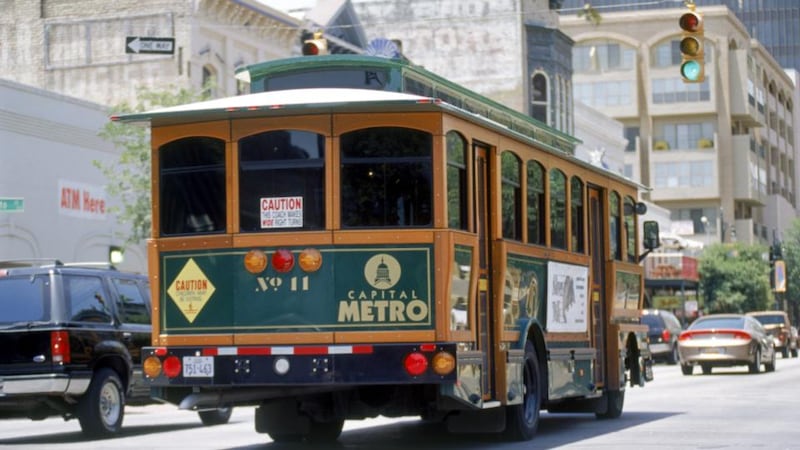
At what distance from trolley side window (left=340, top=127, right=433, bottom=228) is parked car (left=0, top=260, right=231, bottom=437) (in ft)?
16.8

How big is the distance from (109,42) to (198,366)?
3282cm

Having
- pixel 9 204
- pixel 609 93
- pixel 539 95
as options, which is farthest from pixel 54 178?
pixel 609 93

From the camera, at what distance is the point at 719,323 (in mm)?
34906

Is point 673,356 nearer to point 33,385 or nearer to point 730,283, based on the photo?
point 33,385

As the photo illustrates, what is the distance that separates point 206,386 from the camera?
13.3 m

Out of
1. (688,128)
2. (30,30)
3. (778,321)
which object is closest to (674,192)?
(688,128)

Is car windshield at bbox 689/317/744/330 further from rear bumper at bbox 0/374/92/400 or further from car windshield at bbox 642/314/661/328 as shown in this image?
rear bumper at bbox 0/374/92/400

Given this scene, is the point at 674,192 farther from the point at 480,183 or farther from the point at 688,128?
the point at 480,183

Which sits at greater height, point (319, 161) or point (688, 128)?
point (688, 128)

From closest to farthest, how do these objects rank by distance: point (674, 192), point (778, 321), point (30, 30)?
point (30, 30) < point (778, 321) < point (674, 192)

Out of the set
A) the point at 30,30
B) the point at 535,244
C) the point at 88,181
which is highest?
the point at 30,30

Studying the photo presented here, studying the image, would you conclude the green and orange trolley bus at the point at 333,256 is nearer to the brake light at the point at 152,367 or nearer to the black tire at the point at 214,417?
the brake light at the point at 152,367

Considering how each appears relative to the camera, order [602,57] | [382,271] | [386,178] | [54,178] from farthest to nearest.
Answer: [602,57] → [54,178] → [386,178] → [382,271]

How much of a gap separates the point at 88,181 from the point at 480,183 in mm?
23242
